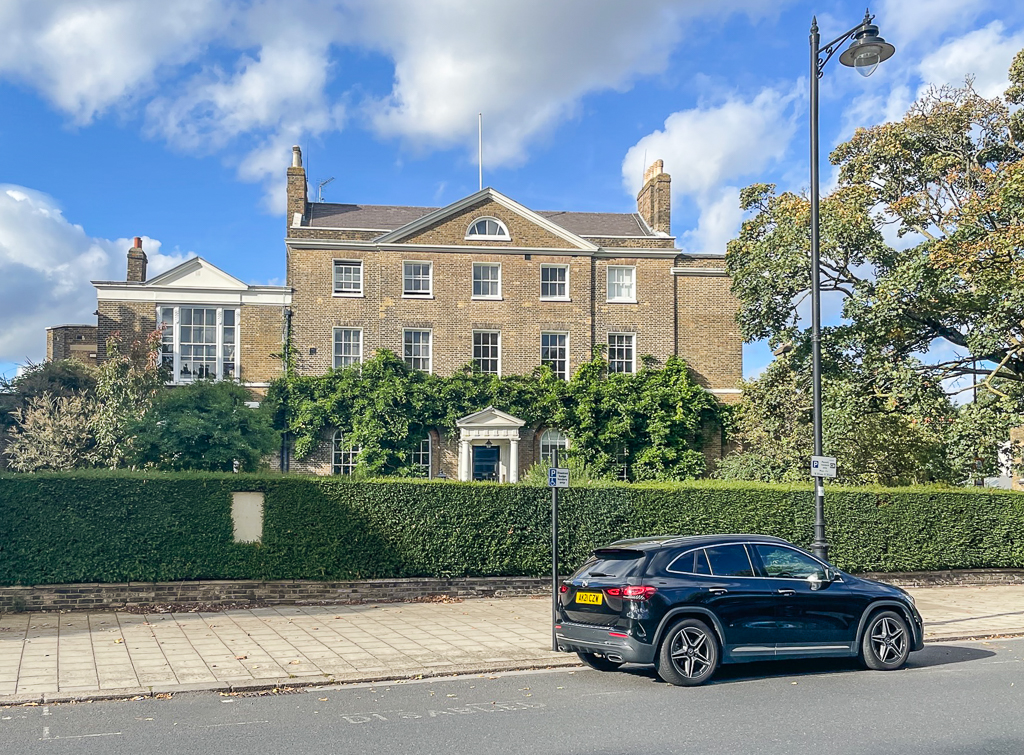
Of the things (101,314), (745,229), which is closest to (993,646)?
(745,229)

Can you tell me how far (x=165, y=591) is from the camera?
16.1m

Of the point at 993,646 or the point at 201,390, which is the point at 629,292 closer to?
the point at 201,390

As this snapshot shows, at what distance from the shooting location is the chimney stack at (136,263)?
34.5 m

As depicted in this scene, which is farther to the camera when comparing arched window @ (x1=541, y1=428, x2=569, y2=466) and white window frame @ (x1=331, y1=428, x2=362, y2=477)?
arched window @ (x1=541, y1=428, x2=569, y2=466)

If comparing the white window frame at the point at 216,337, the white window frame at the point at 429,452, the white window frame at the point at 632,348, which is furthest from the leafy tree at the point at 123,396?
the white window frame at the point at 632,348

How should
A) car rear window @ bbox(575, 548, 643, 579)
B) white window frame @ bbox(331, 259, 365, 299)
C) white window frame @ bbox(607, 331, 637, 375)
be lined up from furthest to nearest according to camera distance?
white window frame @ bbox(607, 331, 637, 375), white window frame @ bbox(331, 259, 365, 299), car rear window @ bbox(575, 548, 643, 579)

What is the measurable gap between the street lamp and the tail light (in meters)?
6.04

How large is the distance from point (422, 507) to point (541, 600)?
9.17ft

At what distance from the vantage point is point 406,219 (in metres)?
35.8

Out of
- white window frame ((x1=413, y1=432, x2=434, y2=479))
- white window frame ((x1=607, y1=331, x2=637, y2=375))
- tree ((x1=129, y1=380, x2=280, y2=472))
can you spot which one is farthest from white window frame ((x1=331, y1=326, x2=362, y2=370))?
tree ((x1=129, y1=380, x2=280, y2=472))

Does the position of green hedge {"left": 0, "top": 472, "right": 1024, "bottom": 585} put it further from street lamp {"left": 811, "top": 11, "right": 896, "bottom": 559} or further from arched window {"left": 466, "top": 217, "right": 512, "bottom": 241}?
arched window {"left": 466, "top": 217, "right": 512, "bottom": 241}

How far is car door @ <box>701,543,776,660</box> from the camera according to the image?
34.6ft

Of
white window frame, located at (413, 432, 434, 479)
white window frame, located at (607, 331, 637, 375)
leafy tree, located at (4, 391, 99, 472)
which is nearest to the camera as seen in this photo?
leafy tree, located at (4, 391, 99, 472)

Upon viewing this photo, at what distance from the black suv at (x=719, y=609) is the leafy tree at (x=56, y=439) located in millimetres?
13080
